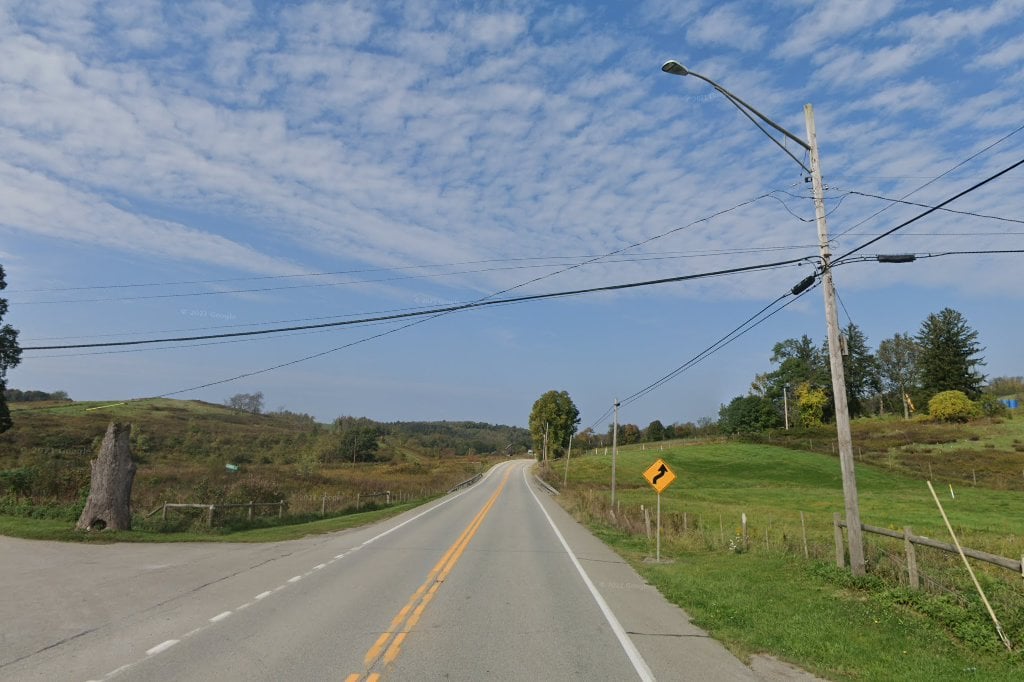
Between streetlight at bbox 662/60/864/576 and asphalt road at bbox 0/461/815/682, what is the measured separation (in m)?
3.88

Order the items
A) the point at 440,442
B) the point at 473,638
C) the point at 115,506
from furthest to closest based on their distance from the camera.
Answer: the point at 440,442 < the point at 115,506 < the point at 473,638

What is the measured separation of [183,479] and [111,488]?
68.6ft

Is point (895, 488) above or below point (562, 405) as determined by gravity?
below

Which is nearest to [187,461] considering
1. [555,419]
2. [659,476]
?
[659,476]

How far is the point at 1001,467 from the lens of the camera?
5781cm

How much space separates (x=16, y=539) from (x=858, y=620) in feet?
68.7

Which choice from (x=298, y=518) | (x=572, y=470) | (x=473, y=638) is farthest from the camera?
(x=572, y=470)

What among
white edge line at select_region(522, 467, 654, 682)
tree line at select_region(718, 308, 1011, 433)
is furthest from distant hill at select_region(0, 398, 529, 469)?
tree line at select_region(718, 308, 1011, 433)

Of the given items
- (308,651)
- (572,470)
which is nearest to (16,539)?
(308,651)

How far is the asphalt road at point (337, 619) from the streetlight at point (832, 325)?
12.7ft

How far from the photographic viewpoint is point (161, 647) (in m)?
7.00

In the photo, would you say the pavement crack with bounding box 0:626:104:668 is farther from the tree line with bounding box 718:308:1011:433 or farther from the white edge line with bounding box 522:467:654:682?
the tree line with bounding box 718:308:1011:433

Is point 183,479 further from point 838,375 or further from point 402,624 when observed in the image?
point 838,375

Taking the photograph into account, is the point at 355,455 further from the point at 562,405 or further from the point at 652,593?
the point at 652,593
